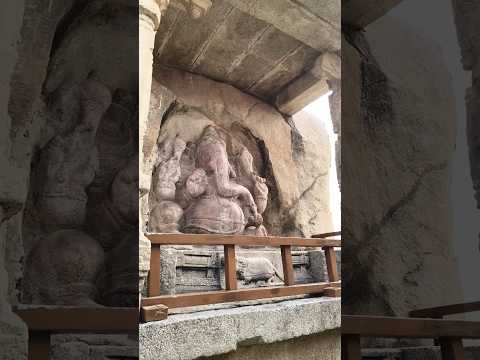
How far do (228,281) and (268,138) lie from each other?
13.0ft

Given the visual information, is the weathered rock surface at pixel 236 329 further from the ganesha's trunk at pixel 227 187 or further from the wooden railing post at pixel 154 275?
the ganesha's trunk at pixel 227 187

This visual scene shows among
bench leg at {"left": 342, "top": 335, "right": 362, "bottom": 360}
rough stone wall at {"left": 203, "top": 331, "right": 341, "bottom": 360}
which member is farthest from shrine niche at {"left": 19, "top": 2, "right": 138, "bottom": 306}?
rough stone wall at {"left": 203, "top": 331, "right": 341, "bottom": 360}

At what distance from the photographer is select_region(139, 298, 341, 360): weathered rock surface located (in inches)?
71.4

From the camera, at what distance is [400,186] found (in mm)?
713

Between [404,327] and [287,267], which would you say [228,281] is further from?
[404,327]

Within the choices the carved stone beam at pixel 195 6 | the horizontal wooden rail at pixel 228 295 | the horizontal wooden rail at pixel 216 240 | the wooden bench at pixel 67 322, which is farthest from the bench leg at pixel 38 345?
the carved stone beam at pixel 195 6

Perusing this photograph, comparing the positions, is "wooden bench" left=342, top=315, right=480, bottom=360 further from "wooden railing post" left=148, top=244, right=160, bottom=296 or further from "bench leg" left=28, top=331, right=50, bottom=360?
"wooden railing post" left=148, top=244, right=160, bottom=296

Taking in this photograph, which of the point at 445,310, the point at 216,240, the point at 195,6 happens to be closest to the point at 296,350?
the point at 216,240

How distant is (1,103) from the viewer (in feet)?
2.04

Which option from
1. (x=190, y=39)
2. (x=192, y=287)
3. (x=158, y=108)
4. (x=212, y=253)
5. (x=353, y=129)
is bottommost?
(x=192, y=287)

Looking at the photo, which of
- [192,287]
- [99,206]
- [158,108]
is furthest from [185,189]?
[99,206]

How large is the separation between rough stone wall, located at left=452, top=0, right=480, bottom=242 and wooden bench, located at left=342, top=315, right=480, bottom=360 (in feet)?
0.81

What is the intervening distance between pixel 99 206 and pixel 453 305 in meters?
0.64

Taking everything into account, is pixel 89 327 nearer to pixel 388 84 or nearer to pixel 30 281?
pixel 30 281
